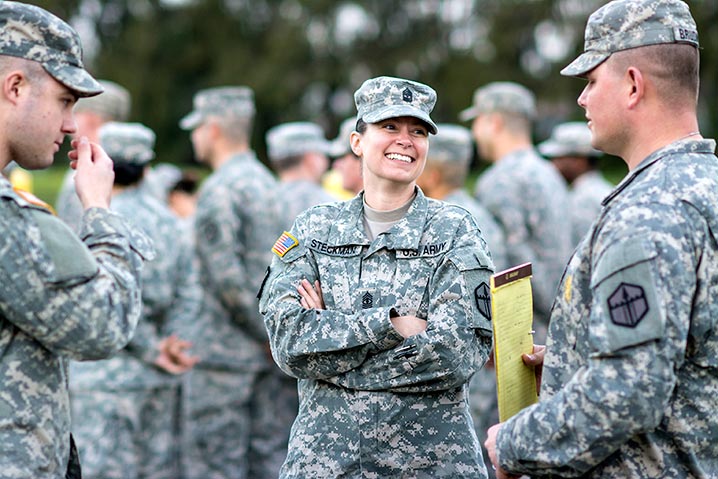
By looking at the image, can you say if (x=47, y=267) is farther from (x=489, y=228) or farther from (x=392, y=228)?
(x=489, y=228)

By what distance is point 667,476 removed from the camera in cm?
277

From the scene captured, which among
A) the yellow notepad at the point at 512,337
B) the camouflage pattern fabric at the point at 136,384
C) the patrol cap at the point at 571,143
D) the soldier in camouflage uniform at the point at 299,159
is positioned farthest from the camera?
the patrol cap at the point at 571,143

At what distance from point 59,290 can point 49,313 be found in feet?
0.22

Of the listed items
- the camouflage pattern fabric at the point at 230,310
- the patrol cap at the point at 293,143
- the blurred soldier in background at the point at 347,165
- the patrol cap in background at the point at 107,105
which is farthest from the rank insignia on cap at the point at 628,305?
the patrol cap in background at the point at 107,105

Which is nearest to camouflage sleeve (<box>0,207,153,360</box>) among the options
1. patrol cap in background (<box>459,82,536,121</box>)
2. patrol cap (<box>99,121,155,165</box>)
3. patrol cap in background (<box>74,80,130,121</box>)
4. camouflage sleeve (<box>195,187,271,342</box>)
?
patrol cap (<box>99,121,155,165</box>)

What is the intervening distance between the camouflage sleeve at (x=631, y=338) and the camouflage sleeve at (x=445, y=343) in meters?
0.86

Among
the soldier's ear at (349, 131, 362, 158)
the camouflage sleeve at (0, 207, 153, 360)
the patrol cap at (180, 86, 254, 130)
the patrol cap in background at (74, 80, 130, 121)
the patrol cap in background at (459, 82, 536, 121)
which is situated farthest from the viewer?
the patrol cap in background at (459, 82, 536, 121)

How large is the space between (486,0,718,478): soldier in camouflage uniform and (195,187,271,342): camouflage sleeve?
4.07 meters

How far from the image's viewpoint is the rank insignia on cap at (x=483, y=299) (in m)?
3.68

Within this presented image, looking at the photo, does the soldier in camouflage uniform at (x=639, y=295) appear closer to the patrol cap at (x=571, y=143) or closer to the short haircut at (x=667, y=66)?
the short haircut at (x=667, y=66)

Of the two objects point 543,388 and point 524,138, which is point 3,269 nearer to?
point 543,388

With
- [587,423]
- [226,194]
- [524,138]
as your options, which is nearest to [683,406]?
[587,423]

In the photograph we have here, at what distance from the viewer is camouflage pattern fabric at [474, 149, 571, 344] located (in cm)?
707

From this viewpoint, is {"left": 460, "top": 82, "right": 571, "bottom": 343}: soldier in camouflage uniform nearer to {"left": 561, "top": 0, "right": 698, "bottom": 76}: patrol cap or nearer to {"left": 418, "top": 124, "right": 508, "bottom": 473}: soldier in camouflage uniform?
{"left": 418, "top": 124, "right": 508, "bottom": 473}: soldier in camouflage uniform
